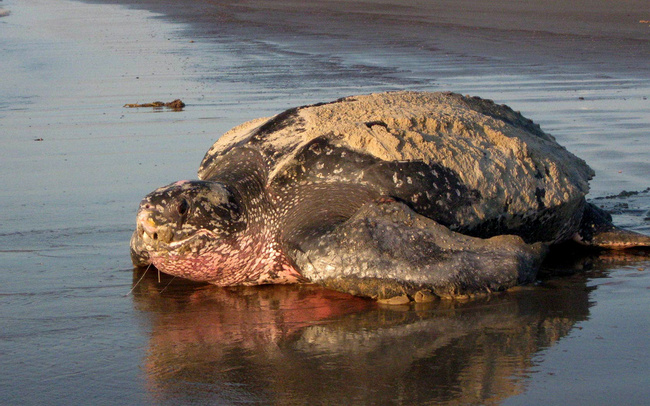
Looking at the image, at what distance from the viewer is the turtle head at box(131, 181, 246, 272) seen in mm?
4430

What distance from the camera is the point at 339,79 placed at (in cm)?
1380

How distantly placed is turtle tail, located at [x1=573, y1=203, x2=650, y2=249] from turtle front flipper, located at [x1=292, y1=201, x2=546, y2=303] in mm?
1013

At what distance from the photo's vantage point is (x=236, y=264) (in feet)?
15.0

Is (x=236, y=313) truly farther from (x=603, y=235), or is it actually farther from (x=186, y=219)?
(x=603, y=235)

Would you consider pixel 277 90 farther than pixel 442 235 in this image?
Yes

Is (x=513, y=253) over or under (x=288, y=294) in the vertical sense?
over

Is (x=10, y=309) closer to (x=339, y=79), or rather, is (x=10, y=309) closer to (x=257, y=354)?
(x=257, y=354)

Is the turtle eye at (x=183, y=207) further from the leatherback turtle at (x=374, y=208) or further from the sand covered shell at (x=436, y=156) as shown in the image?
the sand covered shell at (x=436, y=156)

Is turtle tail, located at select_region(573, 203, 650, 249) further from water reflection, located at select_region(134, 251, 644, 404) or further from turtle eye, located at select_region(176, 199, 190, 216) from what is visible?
turtle eye, located at select_region(176, 199, 190, 216)

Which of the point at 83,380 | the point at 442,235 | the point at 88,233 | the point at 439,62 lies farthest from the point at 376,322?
the point at 439,62

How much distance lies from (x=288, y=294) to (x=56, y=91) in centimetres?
957

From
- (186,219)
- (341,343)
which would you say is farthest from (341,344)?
(186,219)

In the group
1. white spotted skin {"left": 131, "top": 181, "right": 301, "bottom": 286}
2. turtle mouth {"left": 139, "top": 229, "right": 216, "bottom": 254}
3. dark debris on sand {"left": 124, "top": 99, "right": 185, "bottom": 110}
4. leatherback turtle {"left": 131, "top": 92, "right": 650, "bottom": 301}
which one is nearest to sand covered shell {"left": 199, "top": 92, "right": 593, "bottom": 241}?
leatherback turtle {"left": 131, "top": 92, "right": 650, "bottom": 301}

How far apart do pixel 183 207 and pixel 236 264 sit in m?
0.44
